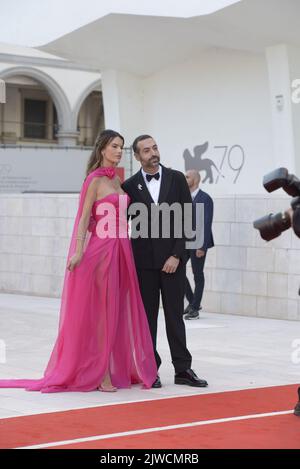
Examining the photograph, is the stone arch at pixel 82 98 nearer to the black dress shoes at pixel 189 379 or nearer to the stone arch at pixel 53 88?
the stone arch at pixel 53 88

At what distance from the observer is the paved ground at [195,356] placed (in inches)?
305

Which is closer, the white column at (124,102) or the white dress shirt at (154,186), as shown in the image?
the white dress shirt at (154,186)

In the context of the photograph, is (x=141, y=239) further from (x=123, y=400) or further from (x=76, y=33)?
(x=76, y=33)

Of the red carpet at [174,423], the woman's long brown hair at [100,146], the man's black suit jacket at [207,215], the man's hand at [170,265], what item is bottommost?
the red carpet at [174,423]

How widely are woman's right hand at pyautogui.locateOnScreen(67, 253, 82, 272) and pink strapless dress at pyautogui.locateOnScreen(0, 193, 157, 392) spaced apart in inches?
2.5

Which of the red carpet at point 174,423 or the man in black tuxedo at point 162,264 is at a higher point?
the man in black tuxedo at point 162,264

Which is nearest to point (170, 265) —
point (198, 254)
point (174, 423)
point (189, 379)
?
point (189, 379)

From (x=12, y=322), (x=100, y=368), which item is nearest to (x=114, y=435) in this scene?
(x=100, y=368)

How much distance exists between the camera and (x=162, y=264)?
8398mm

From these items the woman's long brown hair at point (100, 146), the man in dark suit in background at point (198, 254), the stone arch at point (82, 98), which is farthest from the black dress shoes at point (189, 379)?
the stone arch at point (82, 98)

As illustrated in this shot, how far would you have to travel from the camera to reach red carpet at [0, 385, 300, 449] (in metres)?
5.95

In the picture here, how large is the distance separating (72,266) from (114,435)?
7.83ft

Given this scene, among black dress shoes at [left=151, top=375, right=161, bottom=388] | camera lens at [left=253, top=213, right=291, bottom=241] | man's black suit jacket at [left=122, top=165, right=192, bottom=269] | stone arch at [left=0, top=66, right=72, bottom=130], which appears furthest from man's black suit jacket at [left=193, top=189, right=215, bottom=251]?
stone arch at [left=0, top=66, right=72, bottom=130]

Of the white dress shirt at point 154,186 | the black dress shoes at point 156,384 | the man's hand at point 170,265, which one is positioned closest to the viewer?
the black dress shoes at point 156,384
